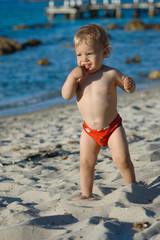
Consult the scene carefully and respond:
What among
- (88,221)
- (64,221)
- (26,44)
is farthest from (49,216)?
(26,44)

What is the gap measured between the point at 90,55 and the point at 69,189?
137 cm

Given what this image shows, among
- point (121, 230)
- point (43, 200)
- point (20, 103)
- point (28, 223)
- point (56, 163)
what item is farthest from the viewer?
point (20, 103)

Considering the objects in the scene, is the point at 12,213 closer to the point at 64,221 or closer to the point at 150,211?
the point at 64,221

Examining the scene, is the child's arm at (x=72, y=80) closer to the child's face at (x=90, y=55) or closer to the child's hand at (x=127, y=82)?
the child's face at (x=90, y=55)

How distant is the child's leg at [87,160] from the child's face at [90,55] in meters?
0.59

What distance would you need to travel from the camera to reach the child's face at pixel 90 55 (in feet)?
9.78

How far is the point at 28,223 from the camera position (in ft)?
8.54

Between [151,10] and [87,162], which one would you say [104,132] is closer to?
[87,162]

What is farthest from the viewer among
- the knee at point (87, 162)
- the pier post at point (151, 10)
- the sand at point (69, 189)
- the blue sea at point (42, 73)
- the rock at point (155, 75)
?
the pier post at point (151, 10)

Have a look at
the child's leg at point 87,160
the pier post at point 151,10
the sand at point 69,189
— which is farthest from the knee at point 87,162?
the pier post at point 151,10

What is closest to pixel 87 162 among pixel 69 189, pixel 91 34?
pixel 69 189

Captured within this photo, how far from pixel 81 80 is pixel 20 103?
8.04 m

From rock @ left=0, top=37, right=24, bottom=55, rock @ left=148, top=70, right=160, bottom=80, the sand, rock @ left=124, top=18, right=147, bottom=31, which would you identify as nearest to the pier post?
rock @ left=124, top=18, right=147, bottom=31

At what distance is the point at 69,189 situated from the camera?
3568mm
